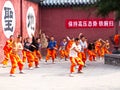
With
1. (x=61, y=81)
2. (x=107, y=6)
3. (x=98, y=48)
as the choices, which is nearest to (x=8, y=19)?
(x=107, y=6)

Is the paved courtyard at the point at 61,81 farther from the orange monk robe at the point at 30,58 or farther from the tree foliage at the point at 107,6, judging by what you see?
the tree foliage at the point at 107,6

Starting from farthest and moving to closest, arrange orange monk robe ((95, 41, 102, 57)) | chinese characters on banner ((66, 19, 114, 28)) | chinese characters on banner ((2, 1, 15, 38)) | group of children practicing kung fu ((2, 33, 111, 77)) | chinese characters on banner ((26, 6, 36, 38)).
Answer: chinese characters on banner ((66, 19, 114, 28)) → orange monk robe ((95, 41, 102, 57)) → chinese characters on banner ((26, 6, 36, 38)) → chinese characters on banner ((2, 1, 15, 38)) → group of children practicing kung fu ((2, 33, 111, 77))

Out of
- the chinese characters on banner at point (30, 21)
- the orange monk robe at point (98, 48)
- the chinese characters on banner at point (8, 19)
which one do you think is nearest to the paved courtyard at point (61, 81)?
the chinese characters on banner at point (8, 19)

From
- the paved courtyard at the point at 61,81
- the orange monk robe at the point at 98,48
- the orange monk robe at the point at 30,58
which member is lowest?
the paved courtyard at the point at 61,81

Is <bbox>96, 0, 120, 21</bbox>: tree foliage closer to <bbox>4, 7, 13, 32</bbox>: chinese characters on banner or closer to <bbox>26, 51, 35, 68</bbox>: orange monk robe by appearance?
<bbox>26, 51, 35, 68</bbox>: orange monk robe

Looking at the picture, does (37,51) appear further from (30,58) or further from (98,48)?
(98,48)

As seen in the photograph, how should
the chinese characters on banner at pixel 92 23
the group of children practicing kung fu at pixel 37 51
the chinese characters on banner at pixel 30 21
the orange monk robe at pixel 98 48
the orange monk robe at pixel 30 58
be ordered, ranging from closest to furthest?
the group of children practicing kung fu at pixel 37 51
the orange monk robe at pixel 30 58
the chinese characters on banner at pixel 30 21
the orange monk robe at pixel 98 48
the chinese characters on banner at pixel 92 23

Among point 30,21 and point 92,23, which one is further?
point 92,23

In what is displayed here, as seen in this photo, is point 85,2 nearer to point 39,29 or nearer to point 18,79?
point 39,29

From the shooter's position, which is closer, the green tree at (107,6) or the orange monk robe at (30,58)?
the orange monk robe at (30,58)

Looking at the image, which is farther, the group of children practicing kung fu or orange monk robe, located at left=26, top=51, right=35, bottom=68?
orange monk robe, located at left=26, top=51, right=35, bottom=68

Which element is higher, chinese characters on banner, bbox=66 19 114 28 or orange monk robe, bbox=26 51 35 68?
chinese characters on banner, bbox=66 19 114 28

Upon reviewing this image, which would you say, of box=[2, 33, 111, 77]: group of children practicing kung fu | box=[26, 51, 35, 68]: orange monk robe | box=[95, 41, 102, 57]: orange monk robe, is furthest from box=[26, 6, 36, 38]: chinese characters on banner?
box=[26, 51, 35, 68]: orange monk robe

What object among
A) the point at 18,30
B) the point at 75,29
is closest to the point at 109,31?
the point at 75,29
